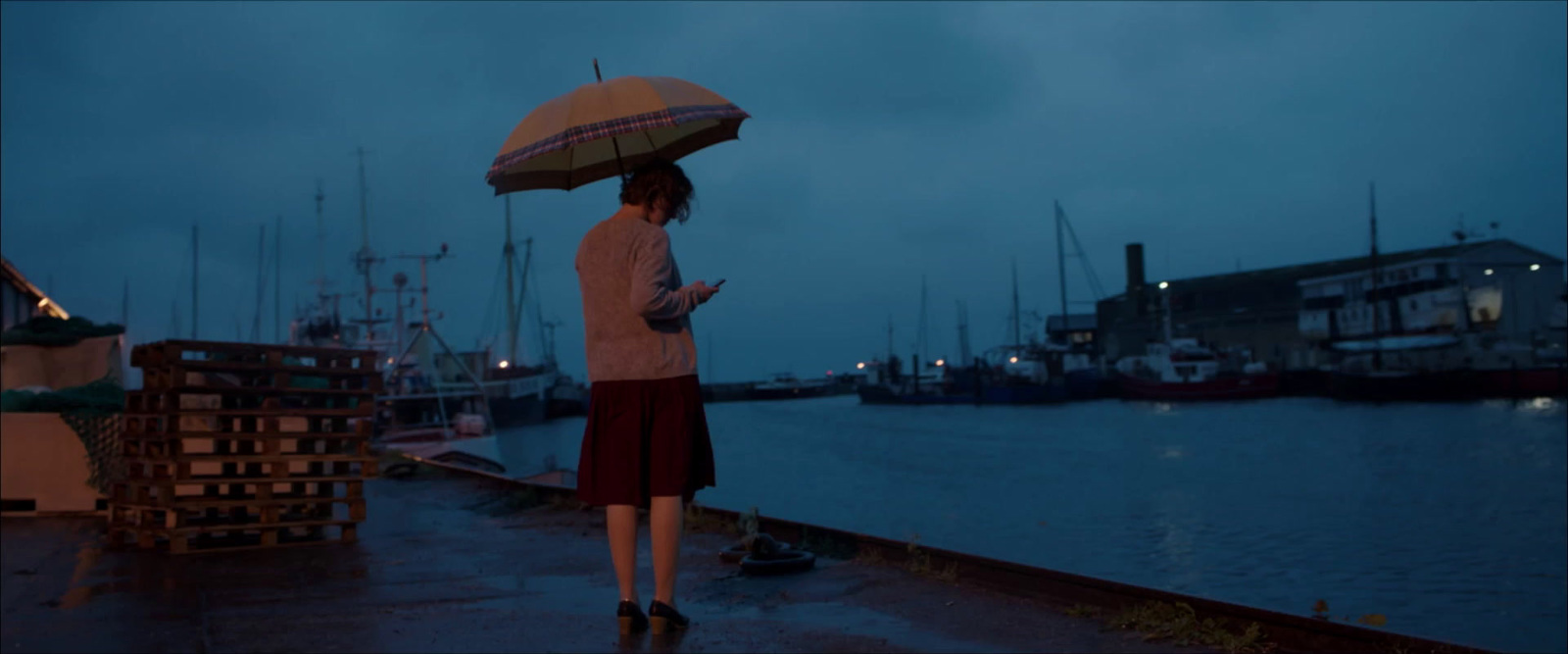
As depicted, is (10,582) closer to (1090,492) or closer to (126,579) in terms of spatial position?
(126,579)

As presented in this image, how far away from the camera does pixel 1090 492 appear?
98.2 ft

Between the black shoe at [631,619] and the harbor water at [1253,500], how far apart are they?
2074 mm

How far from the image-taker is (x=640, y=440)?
3848 mm

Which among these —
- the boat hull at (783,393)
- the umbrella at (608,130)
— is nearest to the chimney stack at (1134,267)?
the boat hull at (783,393)

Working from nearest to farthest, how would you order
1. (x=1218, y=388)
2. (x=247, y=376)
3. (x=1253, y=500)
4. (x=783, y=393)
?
(x=247, y=376), (x=1253, y=500), (x=1218, y=388), (x=783, y=393)

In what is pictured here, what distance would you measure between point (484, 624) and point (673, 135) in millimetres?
2049

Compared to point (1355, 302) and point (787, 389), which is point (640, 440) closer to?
point (1355, 302)

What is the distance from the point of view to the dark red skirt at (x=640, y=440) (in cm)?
384

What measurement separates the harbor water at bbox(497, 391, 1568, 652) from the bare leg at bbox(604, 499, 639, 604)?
2129 mm

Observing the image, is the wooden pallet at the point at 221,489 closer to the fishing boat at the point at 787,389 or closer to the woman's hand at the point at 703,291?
the woman's hand at the point at 703,291

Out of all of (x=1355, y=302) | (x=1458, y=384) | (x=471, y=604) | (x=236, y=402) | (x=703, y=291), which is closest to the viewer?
(x=703, y=291)

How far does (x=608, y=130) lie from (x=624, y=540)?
143cm

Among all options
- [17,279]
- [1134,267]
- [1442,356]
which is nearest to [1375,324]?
[1442,356]

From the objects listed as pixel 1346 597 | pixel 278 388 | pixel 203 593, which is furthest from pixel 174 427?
pixel 1346 597
